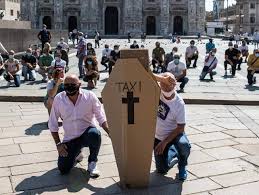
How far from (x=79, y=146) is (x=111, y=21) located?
2452 inches

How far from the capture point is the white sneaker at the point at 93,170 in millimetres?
5520

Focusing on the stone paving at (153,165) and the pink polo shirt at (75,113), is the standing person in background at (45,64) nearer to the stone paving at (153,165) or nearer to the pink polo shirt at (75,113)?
the stone paving at (153,165)

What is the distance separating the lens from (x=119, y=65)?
4.84m

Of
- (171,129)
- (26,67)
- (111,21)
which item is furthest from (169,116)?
(111,21)

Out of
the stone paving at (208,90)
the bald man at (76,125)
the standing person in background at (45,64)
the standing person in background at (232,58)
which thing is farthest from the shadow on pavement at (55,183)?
the standing person in background at (232,58)

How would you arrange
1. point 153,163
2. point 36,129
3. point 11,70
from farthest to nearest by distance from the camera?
point 11,70 → point 36,129 → point 153,163

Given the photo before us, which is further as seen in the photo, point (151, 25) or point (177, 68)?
point (151, 25)

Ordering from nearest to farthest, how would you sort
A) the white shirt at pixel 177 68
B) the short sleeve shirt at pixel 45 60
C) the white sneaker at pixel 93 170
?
the white sneaker at pixel 93 170, the white shirt at pixel 177 68, the short sleeve shirt at pixel 45 60

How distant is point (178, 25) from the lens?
67812 millimetres

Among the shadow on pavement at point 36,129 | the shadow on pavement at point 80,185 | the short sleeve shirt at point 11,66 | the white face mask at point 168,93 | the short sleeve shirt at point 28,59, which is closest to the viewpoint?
the shadow on pavement at point 80,185

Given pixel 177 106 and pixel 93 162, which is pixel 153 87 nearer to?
pixel 177 106

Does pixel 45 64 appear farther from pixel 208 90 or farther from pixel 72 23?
pixel 72 23

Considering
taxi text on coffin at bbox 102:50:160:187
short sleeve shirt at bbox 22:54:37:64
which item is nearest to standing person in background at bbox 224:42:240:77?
short sleeve shirt at bbox 22:54:37:64

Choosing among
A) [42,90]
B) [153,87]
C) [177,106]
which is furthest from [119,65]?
[42,90]
